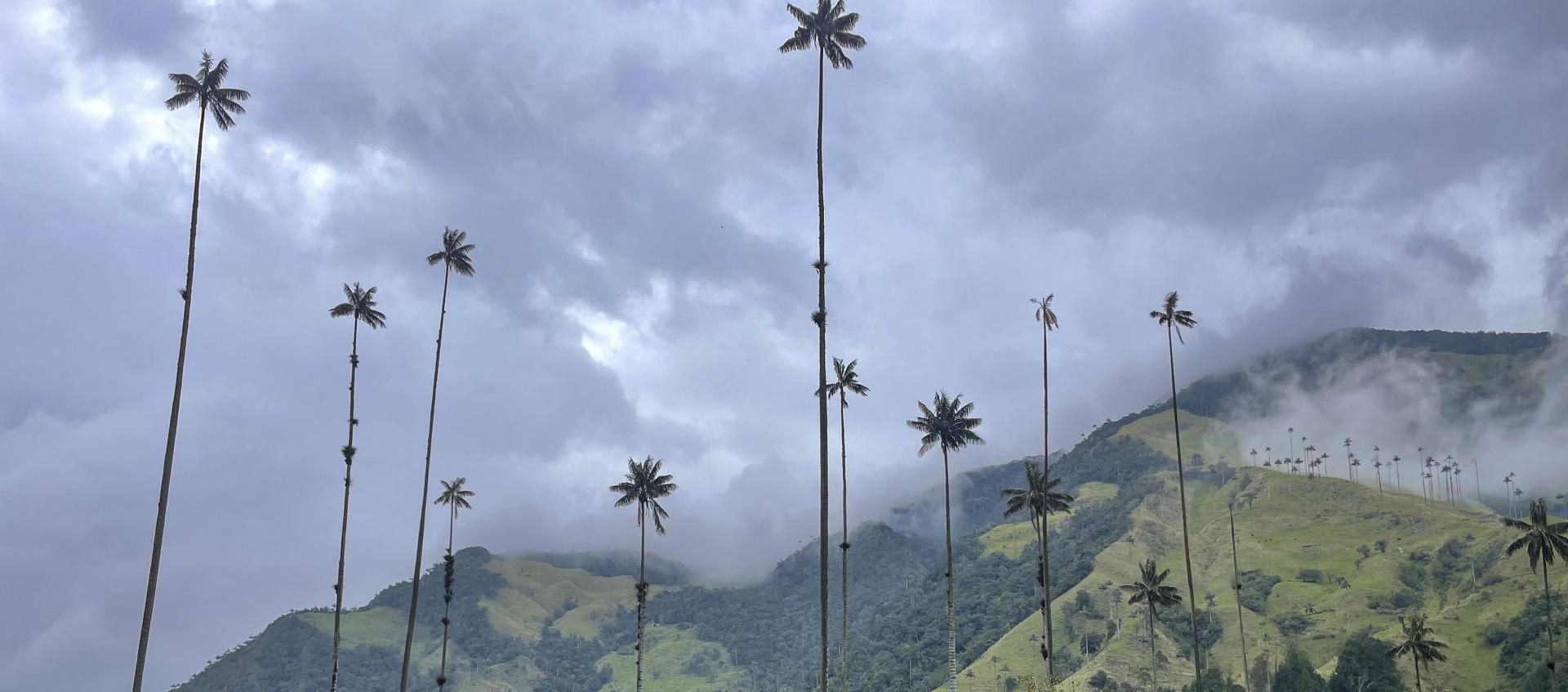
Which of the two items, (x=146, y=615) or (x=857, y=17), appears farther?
(x=857, y=17)

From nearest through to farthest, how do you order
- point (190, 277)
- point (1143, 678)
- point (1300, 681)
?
1. point (190, 277)
2. point (1300, 681)
3. point (1143, 678)

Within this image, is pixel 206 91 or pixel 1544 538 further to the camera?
pixel 1544 538

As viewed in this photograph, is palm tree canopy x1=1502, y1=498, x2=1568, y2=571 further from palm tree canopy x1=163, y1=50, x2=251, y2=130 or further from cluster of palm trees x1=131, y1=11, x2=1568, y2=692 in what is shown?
palm tree canopy x1=163, y1=50, x2=251, y2=130

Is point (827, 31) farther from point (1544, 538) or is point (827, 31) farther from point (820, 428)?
point (1544, 538)

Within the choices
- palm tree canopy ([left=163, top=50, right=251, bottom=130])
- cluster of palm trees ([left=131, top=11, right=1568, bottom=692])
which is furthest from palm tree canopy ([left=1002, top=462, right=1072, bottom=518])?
palm tree canopy ([left=163, top=50, right=251, bottom=130])

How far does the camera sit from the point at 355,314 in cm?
7469

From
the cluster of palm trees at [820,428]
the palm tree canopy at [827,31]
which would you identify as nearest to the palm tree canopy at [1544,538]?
the cluster of palm trees at [820,428]

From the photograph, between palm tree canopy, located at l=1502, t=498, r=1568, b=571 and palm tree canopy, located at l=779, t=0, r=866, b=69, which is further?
palm tree canopy, located at l=1502, t=498, r=1568, b=571

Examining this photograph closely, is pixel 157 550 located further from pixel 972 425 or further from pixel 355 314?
pixel 972 425

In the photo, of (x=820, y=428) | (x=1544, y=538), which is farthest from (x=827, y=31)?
(x=1544, y=538)

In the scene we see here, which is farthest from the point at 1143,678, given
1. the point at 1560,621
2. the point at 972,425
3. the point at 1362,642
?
the point at 972,425

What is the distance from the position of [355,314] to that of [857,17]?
130 feet

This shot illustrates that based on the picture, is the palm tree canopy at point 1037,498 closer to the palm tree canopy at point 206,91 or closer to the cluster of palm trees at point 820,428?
the cluster of palm trees at point 820,428

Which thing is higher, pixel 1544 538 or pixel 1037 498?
pixel 1037 498
